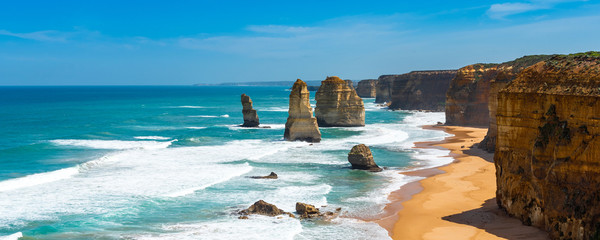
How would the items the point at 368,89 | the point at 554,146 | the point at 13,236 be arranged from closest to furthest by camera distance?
the point at 554,146 → the point at 13,236 → the point at 368,89

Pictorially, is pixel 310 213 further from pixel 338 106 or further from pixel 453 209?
pixel 338 106

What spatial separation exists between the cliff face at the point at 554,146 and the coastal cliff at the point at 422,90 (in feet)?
259

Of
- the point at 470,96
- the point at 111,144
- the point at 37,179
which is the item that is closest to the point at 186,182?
the point at 37,179

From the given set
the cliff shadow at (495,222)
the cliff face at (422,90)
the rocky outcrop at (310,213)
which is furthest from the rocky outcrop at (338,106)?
the rocky outcrop at (310,213)

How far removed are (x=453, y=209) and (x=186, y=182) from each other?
15.3 m

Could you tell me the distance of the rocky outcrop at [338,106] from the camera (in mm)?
65000

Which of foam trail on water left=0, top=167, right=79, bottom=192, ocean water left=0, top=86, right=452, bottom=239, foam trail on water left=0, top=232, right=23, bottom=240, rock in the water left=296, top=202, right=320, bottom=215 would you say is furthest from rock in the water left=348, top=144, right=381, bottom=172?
foam trail on water left=0, top=232, right=23, bottom=240

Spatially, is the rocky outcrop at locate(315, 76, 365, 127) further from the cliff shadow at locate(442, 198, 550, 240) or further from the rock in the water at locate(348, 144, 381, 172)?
the cliff shadow at locate(442, 198, 550, 240)

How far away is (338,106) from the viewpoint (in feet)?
217

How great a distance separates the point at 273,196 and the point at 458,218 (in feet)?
31.1

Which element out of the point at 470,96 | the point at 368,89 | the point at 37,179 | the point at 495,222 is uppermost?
the point at 368,89

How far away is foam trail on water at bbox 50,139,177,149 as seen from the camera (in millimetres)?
48250

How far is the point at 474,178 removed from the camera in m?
32.0

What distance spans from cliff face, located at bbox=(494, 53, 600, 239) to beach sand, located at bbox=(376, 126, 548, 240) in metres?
0.98
